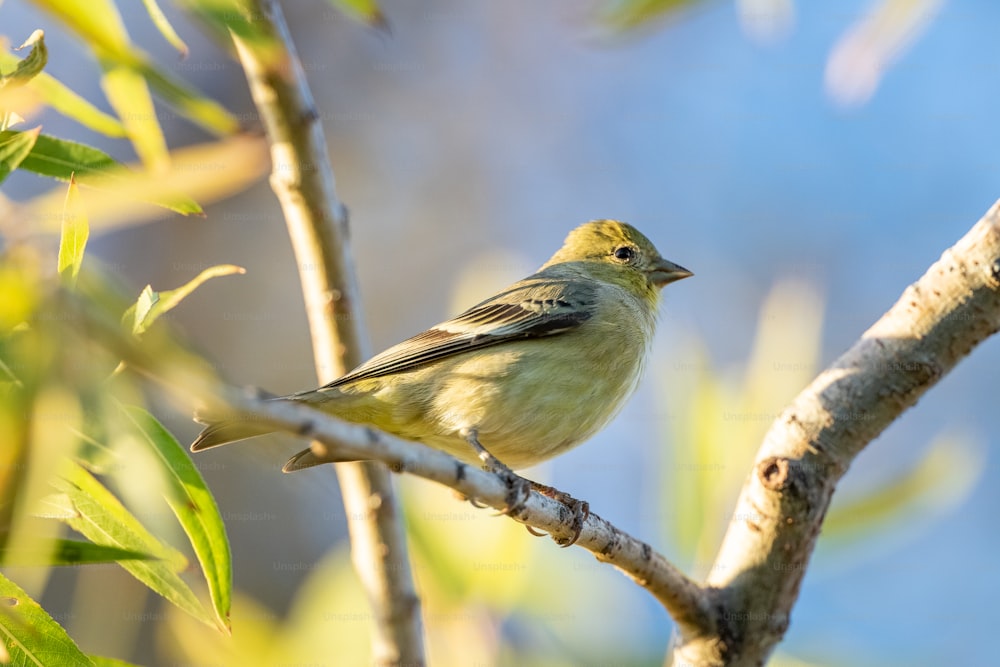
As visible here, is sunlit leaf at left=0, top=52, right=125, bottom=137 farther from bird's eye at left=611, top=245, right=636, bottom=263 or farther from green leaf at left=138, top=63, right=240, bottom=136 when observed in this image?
bird's eye at left=611, top=245, right=636, bottom=263

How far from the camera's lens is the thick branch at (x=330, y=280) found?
2357mm

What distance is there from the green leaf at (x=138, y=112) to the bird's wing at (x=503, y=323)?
0.98 metres

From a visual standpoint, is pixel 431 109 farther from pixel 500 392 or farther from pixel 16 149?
pixel 16 149

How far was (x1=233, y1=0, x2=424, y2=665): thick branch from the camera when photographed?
2.36 m

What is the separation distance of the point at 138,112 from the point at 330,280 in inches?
26.9

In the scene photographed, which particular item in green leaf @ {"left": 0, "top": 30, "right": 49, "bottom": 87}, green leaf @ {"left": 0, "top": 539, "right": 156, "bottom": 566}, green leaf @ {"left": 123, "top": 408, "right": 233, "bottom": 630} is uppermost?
green leaf @ {"left": 0, "top": 30, "right": 49, "bottom": 87}

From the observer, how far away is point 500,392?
3135mm

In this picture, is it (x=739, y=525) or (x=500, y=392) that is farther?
(x=500, y=392)

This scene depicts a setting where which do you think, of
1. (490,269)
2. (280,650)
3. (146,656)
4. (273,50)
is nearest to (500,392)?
(490,269)

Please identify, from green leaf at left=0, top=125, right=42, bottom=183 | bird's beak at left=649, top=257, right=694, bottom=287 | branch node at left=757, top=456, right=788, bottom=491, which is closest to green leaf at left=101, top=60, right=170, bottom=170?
green leaf at left=0, top=125, right=42, bottom=183

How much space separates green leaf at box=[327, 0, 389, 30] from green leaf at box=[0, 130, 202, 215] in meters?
0.55

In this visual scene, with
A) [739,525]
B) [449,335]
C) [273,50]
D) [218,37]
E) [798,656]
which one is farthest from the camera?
[449,335]

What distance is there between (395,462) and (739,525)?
1.43 metres

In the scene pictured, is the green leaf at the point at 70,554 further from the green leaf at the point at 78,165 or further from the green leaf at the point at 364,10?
the green leaf at the point at 364,10
